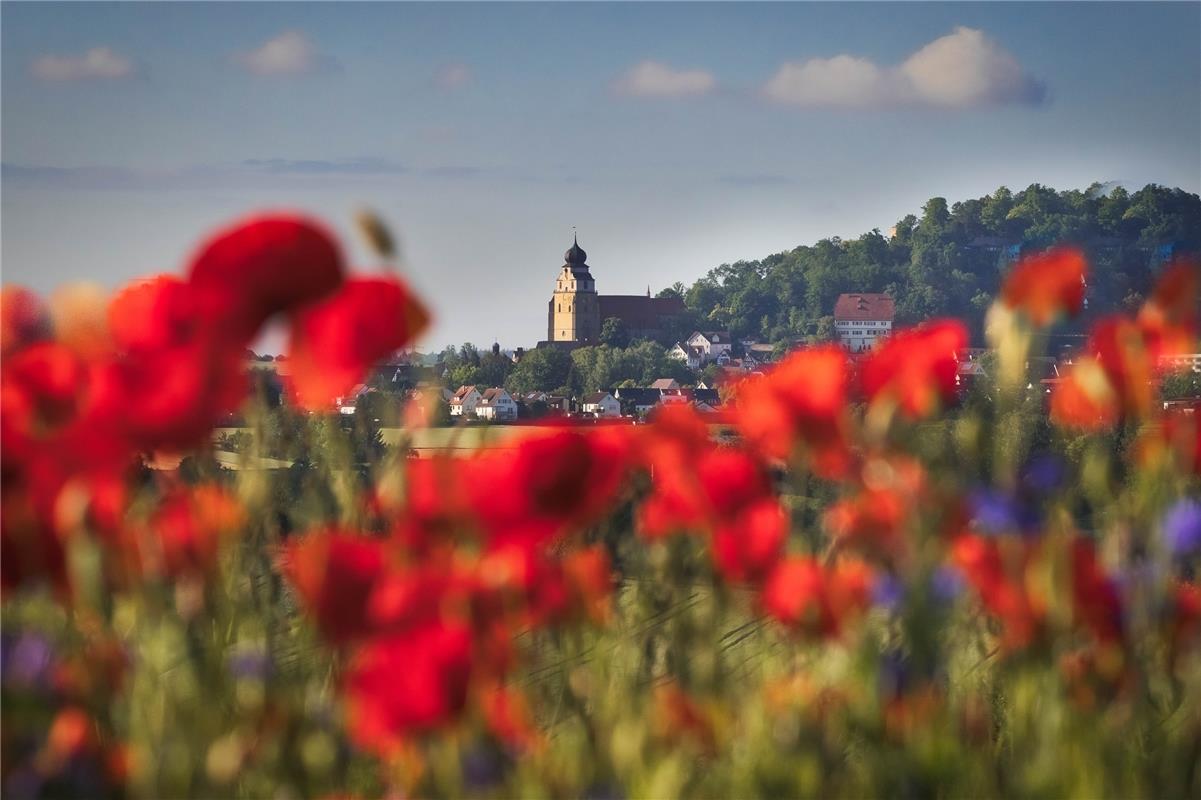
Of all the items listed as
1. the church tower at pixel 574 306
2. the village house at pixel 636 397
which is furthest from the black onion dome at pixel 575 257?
the village house at pixel 636 397

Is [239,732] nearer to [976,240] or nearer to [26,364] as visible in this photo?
[26,364]

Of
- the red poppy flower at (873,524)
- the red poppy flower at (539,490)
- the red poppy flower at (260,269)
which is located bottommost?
the red poppy flower at (873,524)

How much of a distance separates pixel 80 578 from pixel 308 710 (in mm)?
230

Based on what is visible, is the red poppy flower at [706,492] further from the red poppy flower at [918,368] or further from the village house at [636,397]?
the village house at [636,397]

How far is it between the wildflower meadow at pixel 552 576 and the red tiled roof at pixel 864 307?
88.3 m

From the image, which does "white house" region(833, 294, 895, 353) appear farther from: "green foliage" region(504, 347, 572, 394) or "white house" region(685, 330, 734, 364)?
"green foliage" region(504, 347, 572, 394)

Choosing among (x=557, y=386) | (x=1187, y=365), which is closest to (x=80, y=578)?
(x=1187, y=365)

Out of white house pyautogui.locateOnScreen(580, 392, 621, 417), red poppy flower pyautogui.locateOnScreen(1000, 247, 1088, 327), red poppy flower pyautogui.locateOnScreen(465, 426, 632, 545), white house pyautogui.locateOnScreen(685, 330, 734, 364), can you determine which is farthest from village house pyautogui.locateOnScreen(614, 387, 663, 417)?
red poppy flower pyautogui.locateOnScreen(465, 426, 632, 545)

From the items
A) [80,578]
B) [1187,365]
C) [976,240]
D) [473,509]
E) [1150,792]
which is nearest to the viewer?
[80,578]

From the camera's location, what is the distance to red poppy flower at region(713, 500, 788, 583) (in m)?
0.90

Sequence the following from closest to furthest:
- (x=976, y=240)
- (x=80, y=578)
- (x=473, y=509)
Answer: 1. (x=80, y=578)
2. (x=473, y=509)
3. (x=976, y=240)

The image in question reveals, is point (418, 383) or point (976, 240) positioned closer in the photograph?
point (418, 383)

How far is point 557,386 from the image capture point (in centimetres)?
7444

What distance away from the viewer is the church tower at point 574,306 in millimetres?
87875
